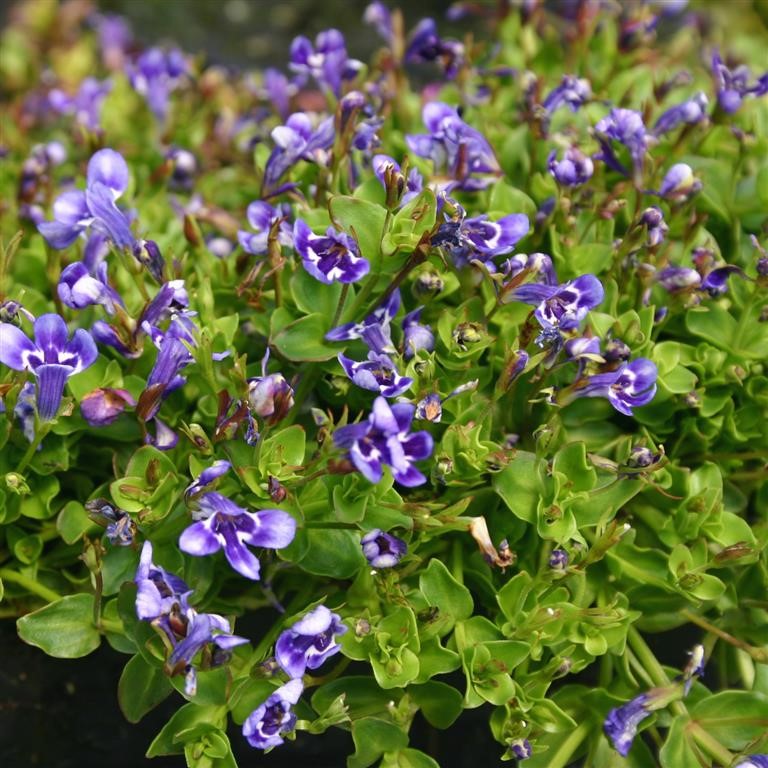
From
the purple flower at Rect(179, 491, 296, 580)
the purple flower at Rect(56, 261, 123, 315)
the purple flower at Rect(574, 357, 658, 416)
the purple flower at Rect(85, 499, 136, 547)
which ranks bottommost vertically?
the purple flower at Rect(85, 499, 136, 547)

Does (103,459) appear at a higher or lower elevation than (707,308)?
lower

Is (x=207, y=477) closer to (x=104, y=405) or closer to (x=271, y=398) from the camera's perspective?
(x=271, y=398)

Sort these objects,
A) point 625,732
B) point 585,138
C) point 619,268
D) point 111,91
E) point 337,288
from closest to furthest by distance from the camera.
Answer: point 625,732
point 337,288
point 619,268
point 585,138
point 111,91

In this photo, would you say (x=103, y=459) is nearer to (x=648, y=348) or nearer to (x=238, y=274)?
(x=238, y=274)

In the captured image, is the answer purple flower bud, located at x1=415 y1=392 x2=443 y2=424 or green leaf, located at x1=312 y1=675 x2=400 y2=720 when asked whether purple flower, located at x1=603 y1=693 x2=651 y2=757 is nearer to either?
green leaf, located at x1=312 y1=675 x2=400 y2=720

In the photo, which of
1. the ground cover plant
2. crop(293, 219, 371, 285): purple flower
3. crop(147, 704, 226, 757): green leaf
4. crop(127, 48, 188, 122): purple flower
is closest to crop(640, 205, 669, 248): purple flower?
the ground cover plant

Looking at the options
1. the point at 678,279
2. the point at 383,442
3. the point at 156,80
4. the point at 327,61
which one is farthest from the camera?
the point at 156,80

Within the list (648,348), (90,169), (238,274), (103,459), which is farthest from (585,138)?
(103,459)

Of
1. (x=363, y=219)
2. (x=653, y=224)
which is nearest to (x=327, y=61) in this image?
(x=363, y=219)
